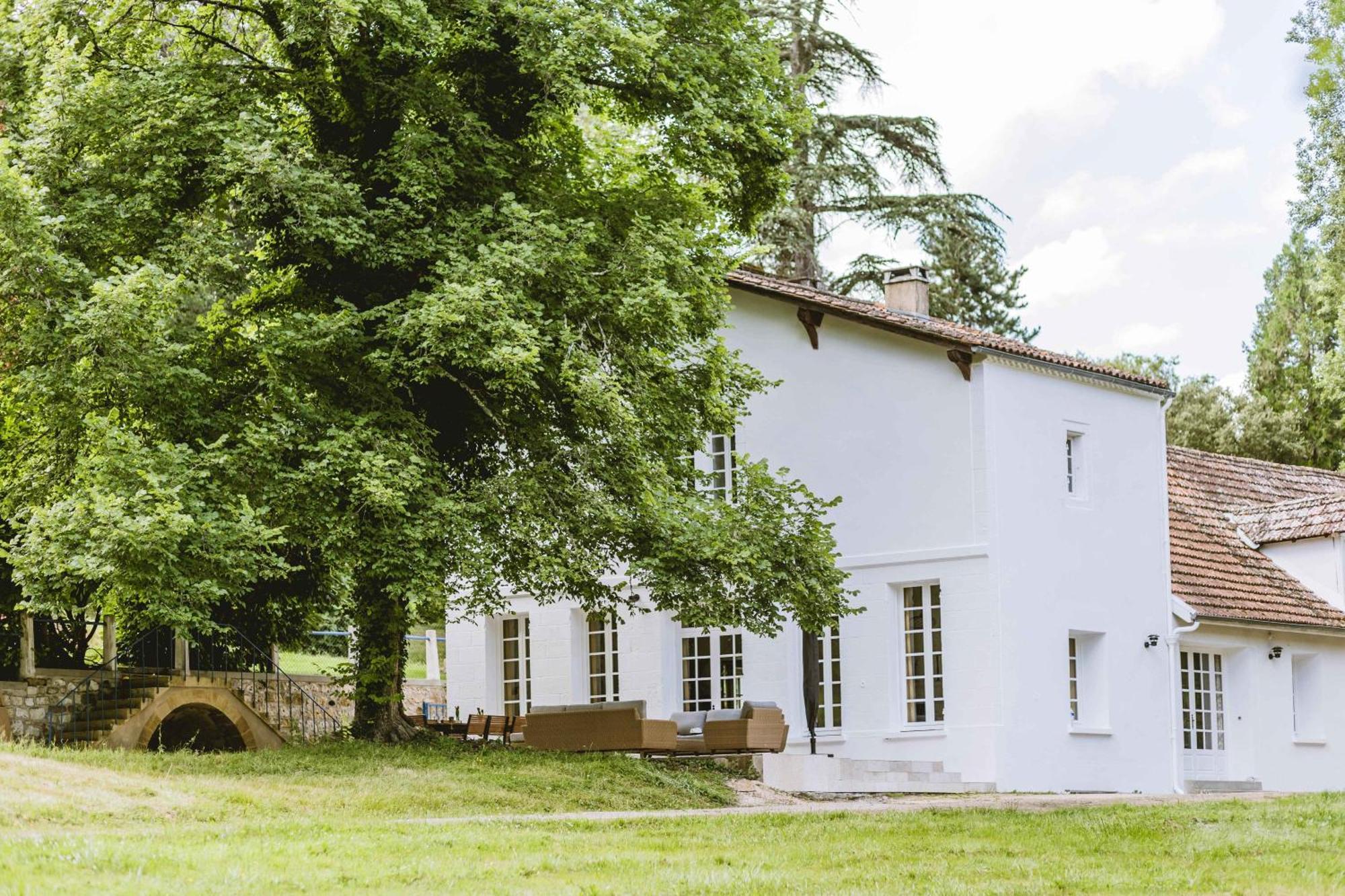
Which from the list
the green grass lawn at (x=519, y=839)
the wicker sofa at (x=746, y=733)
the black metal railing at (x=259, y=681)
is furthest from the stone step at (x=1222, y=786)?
the black metal railing at (x=259, y=681)

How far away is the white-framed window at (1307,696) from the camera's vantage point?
27562 millimetres

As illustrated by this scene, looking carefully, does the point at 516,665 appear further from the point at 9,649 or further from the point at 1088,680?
the point at 1088,680

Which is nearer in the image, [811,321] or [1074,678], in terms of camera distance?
[1074,678]

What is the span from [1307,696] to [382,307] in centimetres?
1707

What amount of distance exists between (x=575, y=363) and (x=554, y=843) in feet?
24.3

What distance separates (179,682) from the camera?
909 inches

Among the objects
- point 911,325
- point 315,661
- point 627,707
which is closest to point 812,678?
point 627,707

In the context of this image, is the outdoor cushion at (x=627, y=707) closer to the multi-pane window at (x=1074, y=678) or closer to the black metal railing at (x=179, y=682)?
the black metal railing at (x=179, y=682)

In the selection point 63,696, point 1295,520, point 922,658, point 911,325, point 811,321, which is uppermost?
point 811,321

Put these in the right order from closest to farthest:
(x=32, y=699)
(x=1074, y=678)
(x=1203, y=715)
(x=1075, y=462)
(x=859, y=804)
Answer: (x=859, y=804) < (x=32, y=699) < (x=1074, y=678) < (x=1075, y=462) < (x=1203, y=715)

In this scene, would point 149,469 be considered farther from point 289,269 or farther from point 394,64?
point 394,64

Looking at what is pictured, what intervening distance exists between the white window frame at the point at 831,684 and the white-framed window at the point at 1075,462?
3.99 metres

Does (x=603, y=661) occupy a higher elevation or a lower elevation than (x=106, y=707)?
higher

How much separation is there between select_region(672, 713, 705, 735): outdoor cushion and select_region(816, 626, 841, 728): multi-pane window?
2.15m
